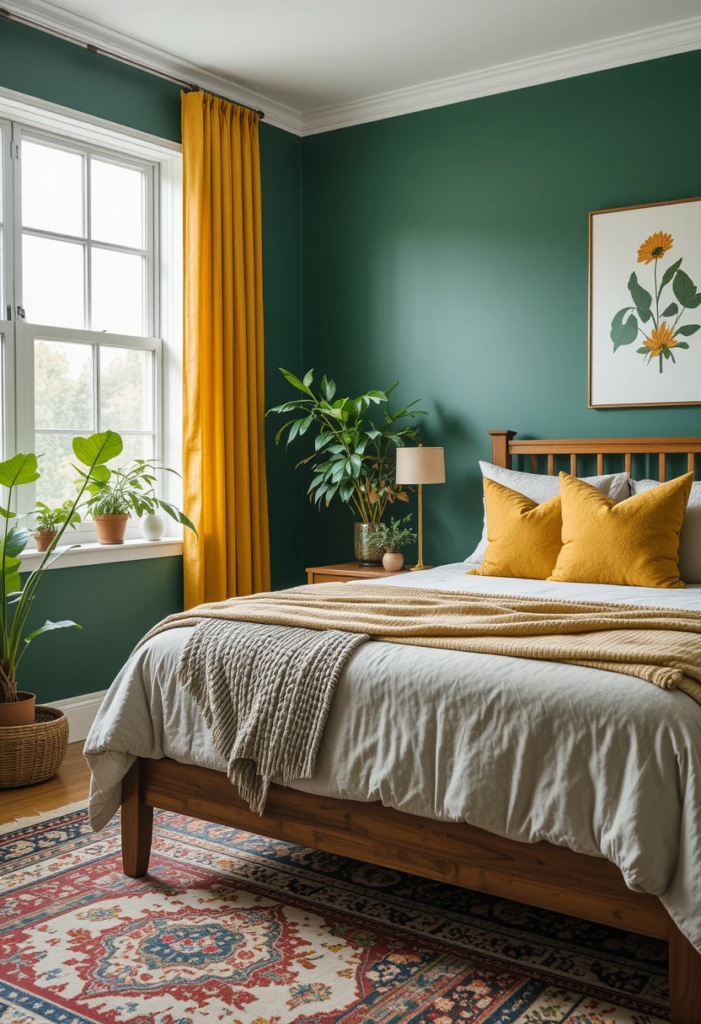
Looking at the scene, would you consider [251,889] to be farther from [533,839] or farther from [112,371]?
[112,371]

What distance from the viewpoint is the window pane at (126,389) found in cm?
421

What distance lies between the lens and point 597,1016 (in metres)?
1.88

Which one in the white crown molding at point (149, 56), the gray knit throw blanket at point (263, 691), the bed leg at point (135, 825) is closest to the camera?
the gray knit throw blanket at point (263, 691)

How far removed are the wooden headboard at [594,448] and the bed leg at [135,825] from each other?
2.27m

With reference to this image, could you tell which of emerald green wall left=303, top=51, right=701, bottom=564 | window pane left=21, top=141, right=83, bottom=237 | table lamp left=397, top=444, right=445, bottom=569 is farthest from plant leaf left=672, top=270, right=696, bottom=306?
window pane left=21, top=141, right=83, bottom=237

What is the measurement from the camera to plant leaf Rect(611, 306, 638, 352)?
4.02 m

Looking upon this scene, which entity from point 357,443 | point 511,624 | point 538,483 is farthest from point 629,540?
point 357,443

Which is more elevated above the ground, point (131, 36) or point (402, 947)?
point (131, 36)

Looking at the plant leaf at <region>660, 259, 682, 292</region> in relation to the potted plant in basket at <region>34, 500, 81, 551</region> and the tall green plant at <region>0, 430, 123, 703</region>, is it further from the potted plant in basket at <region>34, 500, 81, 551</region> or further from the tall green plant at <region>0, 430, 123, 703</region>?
the potted plant in basket at <region>34, 500, 81, 551</region>

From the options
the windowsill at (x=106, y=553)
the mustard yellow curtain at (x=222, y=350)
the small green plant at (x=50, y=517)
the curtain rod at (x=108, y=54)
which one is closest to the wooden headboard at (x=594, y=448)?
the mustard yellow curtain at (x=222, y=350)

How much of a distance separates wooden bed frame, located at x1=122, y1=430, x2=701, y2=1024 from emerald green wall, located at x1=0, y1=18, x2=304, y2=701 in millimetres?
1382

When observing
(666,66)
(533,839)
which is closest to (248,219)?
(666,66)

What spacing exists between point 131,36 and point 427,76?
1.35 meters

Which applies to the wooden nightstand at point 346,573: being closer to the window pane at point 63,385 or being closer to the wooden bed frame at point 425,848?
the window pane at point 63,385
